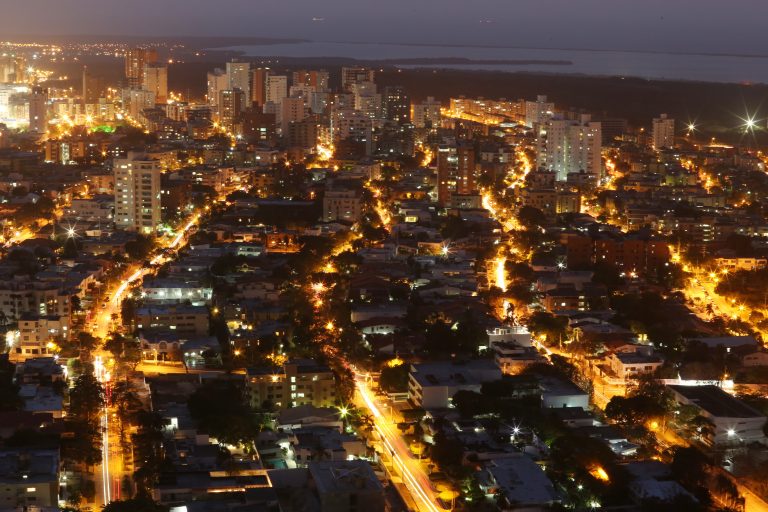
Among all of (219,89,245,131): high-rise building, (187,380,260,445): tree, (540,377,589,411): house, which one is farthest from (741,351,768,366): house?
(219,89,245,131): high-rise building

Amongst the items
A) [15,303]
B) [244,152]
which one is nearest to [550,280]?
[15,303]

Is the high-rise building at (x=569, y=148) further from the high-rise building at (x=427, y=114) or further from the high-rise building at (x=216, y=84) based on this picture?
the high-rise building at (x=216, y=84)

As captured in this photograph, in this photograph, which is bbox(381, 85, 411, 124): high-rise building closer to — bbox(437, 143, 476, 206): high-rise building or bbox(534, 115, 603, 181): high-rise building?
bbox(534, 115, 603, 181): high-rise building

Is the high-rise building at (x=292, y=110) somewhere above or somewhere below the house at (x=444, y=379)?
above

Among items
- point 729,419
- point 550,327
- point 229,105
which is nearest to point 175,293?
point 550,327

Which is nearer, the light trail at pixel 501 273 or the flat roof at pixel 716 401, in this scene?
the flat roof at pixel 716 401

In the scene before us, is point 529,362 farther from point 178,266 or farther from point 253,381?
point 178,266

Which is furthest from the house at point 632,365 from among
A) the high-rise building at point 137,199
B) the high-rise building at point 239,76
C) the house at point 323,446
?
the high-rise building at point 239,76
